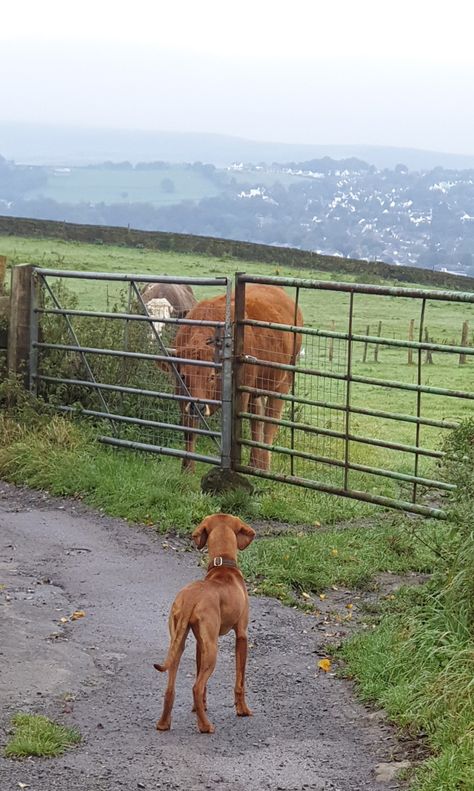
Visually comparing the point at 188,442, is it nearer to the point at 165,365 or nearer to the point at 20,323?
the point at 165,365

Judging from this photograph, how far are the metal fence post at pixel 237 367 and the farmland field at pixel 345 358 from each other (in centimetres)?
62

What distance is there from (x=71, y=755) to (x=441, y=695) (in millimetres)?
1605

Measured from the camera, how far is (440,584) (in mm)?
5965

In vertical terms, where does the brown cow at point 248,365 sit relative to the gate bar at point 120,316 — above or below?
below

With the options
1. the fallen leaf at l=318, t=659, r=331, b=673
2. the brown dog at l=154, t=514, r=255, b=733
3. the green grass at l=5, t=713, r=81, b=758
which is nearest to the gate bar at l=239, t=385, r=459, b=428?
the fallen leaf at l=318, t=659, r=331, b=673

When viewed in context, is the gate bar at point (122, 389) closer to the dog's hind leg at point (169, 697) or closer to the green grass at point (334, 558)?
the green grass at point (334, 558)

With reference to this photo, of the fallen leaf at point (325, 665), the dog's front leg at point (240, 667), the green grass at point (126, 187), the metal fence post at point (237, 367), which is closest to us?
the dog's front leg at point (240, 667)

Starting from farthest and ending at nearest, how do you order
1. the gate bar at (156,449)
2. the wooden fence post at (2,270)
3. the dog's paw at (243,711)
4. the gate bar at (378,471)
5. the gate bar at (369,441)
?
the wooden fence post at (2,270), the gate bar at (156,449), the gate bar at (369,441), the gate bar at (378,471), the dog's paw at (243,711)

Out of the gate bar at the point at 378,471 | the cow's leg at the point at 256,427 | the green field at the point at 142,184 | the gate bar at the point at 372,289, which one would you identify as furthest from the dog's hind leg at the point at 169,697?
the green field at the point at 142,184

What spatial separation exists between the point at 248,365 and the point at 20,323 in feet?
9.10

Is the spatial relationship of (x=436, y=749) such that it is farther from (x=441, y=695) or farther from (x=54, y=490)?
(x=54, y=490)

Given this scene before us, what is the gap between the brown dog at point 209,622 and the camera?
467cm

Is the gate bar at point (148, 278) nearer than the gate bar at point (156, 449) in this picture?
Yes

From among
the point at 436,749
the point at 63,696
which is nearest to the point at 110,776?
the point at 63,696
